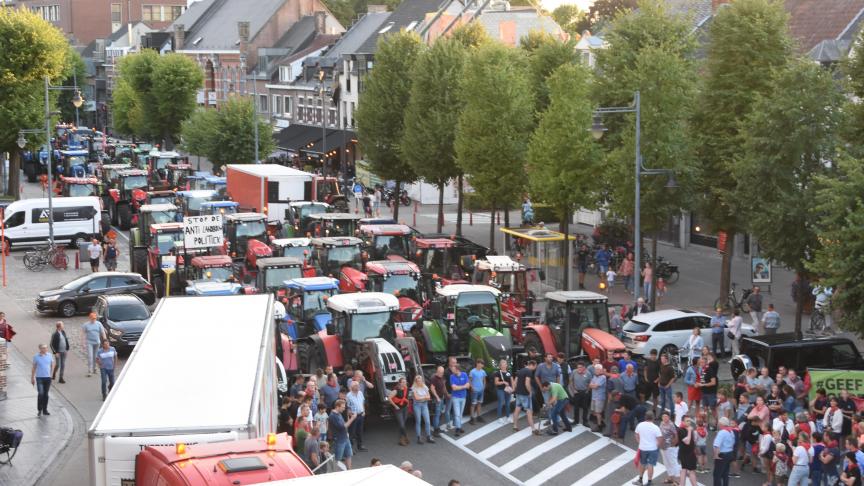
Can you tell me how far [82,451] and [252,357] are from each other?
770 cm

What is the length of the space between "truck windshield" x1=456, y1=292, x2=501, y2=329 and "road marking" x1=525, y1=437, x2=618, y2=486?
452cm

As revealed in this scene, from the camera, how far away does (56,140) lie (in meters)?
102

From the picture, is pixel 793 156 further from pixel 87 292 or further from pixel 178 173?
pixel 178 173

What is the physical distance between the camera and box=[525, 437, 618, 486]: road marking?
2232 cm

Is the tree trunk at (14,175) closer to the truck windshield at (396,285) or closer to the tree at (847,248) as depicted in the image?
the truck windshield at (396,285)

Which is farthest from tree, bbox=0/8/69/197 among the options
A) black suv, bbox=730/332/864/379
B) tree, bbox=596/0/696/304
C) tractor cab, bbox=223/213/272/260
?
black suv, bbox=730/332/864/379

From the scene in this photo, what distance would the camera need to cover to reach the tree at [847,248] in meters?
24.8

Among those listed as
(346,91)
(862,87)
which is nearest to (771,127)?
(862,87)

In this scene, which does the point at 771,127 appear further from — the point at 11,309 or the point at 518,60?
the point at 11,309

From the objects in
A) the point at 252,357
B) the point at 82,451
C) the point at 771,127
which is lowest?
the point at 82,451

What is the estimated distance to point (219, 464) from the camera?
13.5m

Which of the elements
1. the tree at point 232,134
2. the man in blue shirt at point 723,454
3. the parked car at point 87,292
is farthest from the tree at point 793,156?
the tree at point 232,134

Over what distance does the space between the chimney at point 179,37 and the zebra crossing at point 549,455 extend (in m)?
95.6

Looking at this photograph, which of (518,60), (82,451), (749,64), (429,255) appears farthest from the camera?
(518,60)
